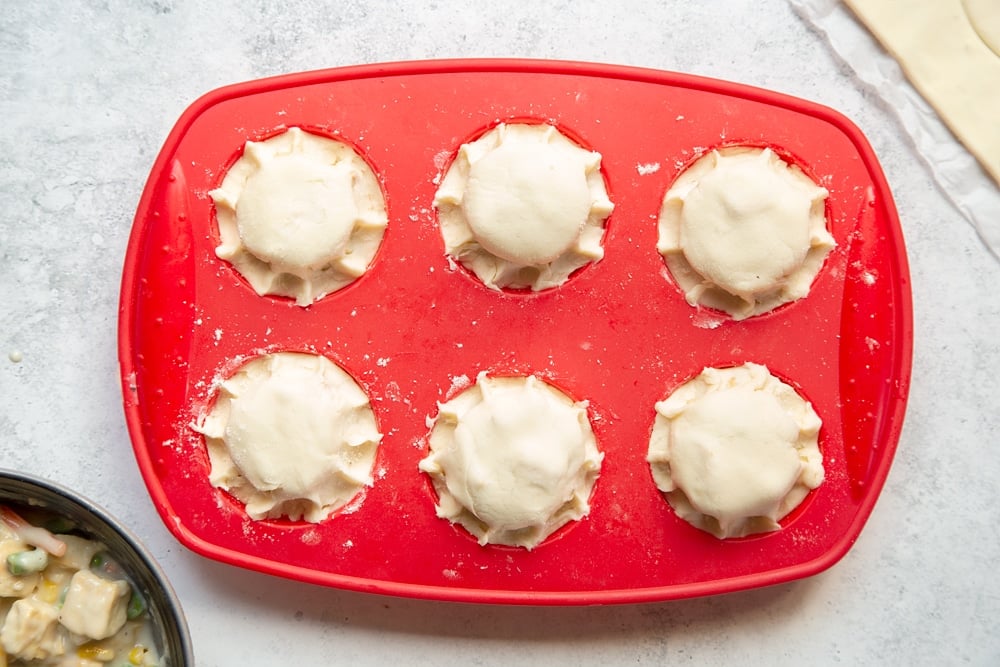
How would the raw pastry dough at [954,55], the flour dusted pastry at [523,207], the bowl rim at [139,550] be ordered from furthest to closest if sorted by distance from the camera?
the raw pastry dough at [954,55] → the flour dusted pastry at [523,207] → the bowl rim at [139,550]

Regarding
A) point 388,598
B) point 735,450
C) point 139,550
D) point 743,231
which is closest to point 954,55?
point 743,231

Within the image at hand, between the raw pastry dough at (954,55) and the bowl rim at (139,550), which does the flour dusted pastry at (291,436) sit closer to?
the bowl rim at (139,550)

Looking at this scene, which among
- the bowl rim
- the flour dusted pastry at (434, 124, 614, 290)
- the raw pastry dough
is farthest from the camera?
the raw pastry dough

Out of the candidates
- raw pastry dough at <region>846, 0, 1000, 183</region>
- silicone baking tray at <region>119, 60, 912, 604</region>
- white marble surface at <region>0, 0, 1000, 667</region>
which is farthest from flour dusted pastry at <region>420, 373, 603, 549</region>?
raw pastry dough at <region>846, 0, 1000, 183</region>

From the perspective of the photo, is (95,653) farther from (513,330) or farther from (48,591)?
(513,330)

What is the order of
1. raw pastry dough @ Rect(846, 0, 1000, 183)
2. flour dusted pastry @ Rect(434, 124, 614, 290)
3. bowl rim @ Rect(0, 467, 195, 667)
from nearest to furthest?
bowl rim @ Rect(0, 467, 195, 667) → flour dusted pastry @ Rect(434, 124, 614, 290) → raw pastry dough @ Rect(846, 0, 1000, 183)

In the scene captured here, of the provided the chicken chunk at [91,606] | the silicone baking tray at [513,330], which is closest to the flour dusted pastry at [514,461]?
the silicone baking tray at [513,330]

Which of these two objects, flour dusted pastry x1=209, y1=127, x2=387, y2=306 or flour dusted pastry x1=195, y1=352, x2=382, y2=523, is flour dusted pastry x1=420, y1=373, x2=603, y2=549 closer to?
flour dusted pastry x1=195, y1=352, x2=382, y2=523
